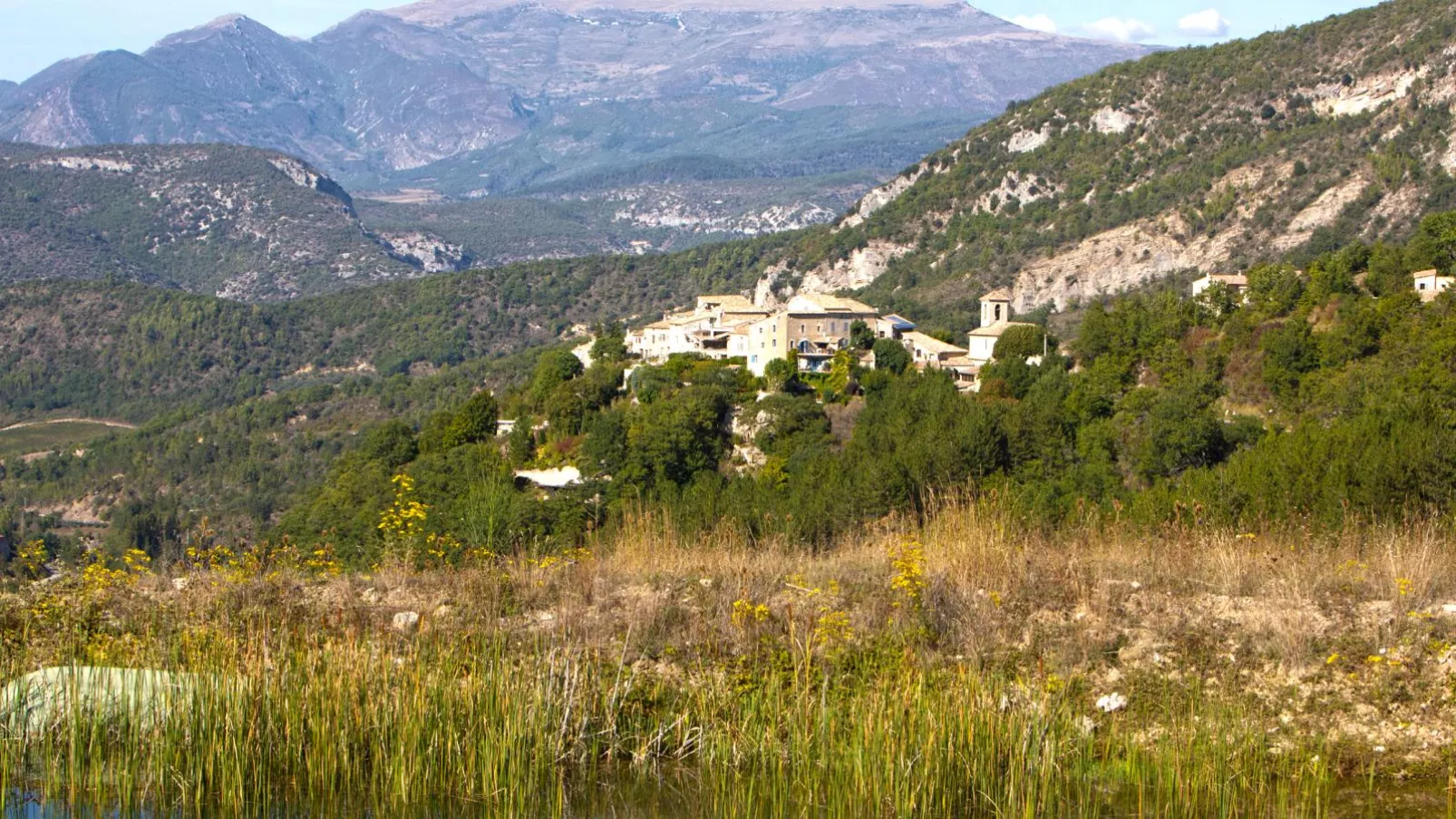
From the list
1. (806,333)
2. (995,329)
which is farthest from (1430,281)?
(806,333)

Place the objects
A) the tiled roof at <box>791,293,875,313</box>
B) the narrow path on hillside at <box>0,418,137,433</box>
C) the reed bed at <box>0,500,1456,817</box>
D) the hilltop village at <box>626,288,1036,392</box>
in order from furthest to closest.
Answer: the narrow path on hillside at <box>0,418,137,433</box> < the tiled roof at <box>791,293,875,313</box> < the hilltop village at <box>626,288,1036,392</box> < the reed bed at <box>0,500,1456,817</box>

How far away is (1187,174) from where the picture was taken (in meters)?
91.1

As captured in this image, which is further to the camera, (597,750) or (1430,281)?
(1430,281)

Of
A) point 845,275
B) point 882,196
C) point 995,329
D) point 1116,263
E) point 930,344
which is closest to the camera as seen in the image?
point 995,329

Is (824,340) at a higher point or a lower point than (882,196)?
lower

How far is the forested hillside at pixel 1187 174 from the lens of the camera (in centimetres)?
7862

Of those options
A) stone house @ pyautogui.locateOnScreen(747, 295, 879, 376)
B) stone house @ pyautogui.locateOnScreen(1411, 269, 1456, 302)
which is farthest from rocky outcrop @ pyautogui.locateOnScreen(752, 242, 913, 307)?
stone house @ pyautogui.locateOnScreen(1411, 269, 1456, 302)

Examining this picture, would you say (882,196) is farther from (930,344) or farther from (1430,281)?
(1430,281)

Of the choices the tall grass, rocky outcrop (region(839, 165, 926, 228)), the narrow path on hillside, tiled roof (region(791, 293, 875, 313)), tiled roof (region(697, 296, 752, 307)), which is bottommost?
the narrow path on hillside

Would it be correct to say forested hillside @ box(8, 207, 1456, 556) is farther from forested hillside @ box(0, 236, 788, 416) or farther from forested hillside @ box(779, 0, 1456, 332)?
forested hillside @ box(0, 236, 788, 416)

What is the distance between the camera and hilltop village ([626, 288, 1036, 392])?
50.6 metres

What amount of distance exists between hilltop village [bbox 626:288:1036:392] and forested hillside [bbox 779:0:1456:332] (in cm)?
2317

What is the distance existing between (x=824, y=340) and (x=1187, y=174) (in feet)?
163

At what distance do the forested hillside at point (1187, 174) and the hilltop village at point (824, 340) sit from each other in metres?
23.2
